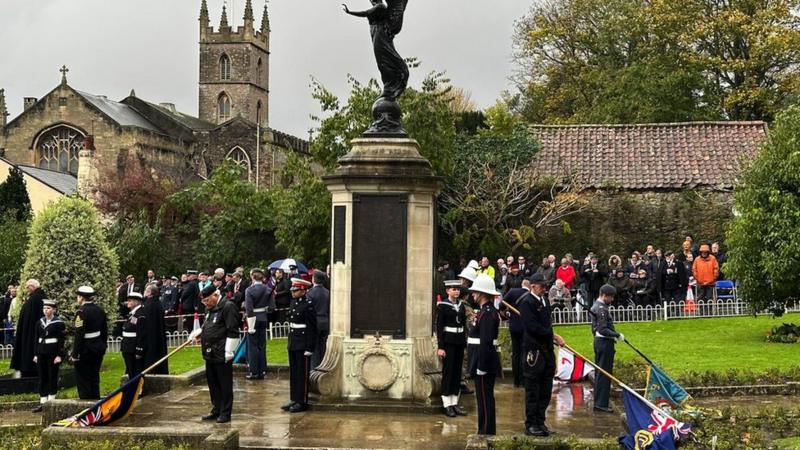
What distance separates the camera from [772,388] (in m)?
16.3

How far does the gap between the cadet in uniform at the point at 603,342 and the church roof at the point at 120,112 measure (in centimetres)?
5453

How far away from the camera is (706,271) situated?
1021 inches

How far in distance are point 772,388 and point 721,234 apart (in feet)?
49.7

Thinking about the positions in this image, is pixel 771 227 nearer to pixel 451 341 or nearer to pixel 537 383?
pixel 451 341

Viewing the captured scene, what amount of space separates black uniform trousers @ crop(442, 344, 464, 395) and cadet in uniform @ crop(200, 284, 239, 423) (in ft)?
8.92

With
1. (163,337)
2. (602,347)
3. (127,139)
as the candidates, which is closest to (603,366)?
(602,347)

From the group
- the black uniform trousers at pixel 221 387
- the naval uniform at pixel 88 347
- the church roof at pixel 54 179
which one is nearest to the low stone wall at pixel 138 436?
the black uniform trousers at pixel 221 387

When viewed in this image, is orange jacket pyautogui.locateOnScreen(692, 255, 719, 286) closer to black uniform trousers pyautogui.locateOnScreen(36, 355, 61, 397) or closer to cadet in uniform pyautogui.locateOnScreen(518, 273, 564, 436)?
cadet in uniform pyautogui.locateOnScreen(518, 273, 564, 436)

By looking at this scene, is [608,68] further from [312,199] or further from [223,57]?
[223,57]

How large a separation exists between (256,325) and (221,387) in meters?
4.25

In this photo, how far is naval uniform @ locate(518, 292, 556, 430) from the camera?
12.4 meters

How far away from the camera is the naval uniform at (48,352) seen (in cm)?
1644

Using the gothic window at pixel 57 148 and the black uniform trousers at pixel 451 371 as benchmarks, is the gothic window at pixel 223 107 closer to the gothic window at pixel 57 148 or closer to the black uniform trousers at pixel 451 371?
the gothic window at pixel 57 148

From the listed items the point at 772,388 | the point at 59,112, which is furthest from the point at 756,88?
the point at 59,112
